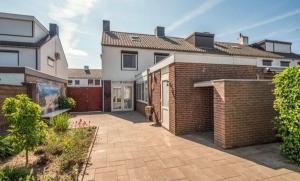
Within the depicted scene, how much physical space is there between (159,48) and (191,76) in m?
9.87

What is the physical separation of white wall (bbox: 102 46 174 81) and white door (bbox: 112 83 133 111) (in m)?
0.64

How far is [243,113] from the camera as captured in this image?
567cm

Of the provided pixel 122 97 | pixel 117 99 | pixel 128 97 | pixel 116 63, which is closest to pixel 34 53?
pixel 116 63

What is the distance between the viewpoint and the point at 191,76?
7391 millimetres

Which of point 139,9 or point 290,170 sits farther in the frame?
point 139,9

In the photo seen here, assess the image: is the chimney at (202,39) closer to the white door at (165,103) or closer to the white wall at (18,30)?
the white door at (165,103)

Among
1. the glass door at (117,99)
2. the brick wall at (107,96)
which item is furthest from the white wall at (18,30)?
the glass door at (117,99)

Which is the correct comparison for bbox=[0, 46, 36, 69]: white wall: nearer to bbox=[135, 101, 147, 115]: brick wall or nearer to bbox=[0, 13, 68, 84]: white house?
bbox=[0, 13, 68, 84]: white house

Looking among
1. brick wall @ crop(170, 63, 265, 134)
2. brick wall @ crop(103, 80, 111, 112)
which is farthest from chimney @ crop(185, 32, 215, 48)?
brick wall @ crop(170, 63, 265, 134)

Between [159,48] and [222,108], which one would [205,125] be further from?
[159,48]

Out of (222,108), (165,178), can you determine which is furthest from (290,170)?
(165,178)

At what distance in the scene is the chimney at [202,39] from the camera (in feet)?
59.1

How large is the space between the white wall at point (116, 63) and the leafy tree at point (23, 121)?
442 inches

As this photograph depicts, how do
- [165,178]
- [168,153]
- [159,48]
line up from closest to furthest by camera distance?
[165,178]
[168,153]
[159,48]
